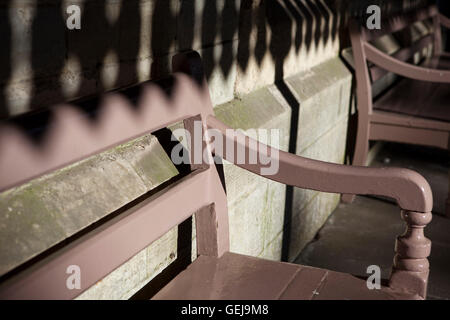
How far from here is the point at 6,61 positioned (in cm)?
125

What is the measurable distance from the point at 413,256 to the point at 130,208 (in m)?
0.71

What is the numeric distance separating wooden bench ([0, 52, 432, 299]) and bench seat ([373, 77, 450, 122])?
2.22 meters

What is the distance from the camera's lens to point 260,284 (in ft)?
5.11

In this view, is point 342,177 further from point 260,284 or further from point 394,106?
point 394,106

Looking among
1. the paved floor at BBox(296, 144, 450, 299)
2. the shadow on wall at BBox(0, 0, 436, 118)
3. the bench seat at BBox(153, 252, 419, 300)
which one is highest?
the shadow on wall at BBox(0, 0, 436, 118)

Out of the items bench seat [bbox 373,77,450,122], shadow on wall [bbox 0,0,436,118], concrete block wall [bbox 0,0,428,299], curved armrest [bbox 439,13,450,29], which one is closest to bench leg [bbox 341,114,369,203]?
bench seat [bbox 373,77,450,122]

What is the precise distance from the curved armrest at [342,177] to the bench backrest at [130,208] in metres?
0.12

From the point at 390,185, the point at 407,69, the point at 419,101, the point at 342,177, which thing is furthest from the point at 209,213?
the point at 419,101

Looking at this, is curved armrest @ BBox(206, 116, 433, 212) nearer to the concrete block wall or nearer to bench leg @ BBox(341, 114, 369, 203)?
the concrete block wall

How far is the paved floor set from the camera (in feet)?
10.2
